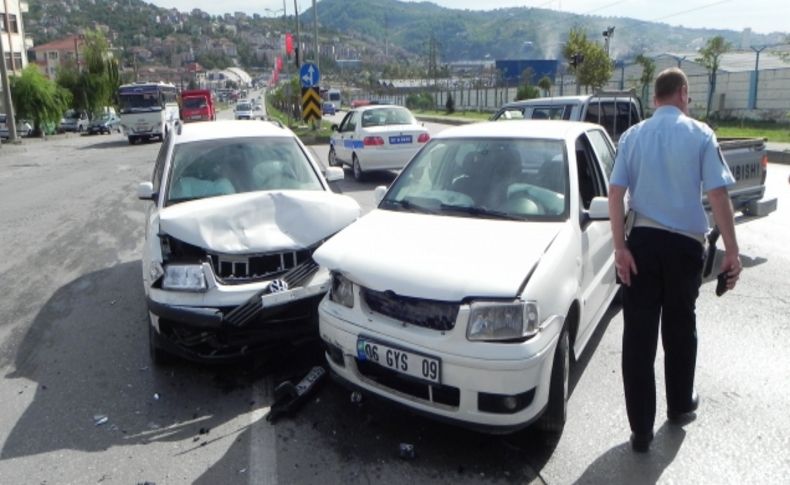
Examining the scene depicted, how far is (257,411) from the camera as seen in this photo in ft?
13.1

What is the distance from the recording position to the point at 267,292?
4195 mm

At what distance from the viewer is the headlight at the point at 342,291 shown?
11.8ft

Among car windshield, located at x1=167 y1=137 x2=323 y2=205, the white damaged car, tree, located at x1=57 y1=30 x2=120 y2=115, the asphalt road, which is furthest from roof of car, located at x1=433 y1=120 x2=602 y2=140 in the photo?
tree, located at x1=57 y1=30 x2=120 y2=115

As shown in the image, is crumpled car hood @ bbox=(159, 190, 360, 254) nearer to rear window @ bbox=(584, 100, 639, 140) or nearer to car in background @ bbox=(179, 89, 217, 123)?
rear window @ bbox=(584, 100, 639, 140)

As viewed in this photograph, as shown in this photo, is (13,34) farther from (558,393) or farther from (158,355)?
(558,393)

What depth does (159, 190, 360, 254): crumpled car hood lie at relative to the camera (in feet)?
14.5

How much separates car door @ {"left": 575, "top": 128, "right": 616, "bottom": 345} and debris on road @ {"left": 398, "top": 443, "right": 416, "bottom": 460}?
1260 millimetres

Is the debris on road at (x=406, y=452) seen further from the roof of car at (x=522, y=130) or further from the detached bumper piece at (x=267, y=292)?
the roof of car at (x=522, y=130)

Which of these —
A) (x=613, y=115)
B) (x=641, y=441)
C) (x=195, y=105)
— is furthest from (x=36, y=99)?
(x=641, y=441)

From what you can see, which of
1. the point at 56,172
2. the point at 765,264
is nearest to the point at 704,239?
the point at 765,264

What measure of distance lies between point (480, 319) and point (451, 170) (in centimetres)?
179

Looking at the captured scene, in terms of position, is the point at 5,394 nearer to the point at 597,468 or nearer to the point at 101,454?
the point at 101,454

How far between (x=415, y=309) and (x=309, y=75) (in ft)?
64.1

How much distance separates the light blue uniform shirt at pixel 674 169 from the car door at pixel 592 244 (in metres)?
0.75
